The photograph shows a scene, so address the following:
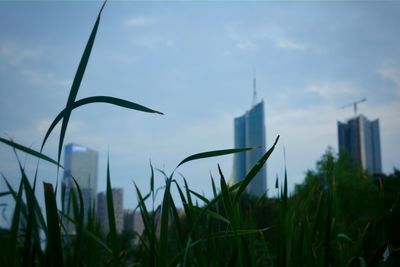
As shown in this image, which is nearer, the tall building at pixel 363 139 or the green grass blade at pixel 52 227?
the green grass blade at pixel 52 227

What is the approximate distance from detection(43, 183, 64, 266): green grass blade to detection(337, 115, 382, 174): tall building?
109 metres

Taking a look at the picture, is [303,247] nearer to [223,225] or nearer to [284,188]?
[284,188]

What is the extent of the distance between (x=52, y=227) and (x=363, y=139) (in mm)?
126426

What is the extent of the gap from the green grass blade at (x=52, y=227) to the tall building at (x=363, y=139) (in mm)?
109149

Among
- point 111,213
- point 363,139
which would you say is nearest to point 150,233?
point 111,213

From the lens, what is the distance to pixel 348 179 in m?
40.8

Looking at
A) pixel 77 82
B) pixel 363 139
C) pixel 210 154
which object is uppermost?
pixel 363 139

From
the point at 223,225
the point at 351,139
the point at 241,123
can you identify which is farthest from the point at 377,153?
the point at 223,225

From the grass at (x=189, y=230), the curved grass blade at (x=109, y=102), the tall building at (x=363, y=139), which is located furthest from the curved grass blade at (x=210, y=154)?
the tall building at (x=363, y=139)

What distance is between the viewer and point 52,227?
3.63 ft

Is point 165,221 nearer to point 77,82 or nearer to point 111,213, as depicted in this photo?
point 111,213

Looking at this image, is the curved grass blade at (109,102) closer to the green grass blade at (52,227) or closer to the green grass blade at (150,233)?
the green grass blade at (52,227)

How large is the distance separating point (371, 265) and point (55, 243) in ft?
2.78

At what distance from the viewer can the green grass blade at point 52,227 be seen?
1086 mm
